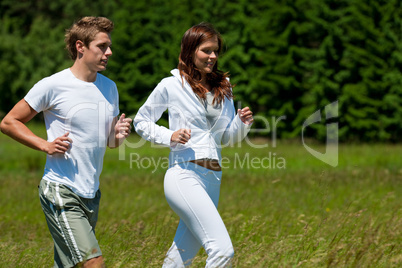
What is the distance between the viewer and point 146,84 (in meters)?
31.2

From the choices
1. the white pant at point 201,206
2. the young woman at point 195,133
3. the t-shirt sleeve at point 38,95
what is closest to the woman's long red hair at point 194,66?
the young woman at point 195,133

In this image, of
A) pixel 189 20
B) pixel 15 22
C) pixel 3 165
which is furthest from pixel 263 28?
pixel 15 22

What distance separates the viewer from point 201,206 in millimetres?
4270

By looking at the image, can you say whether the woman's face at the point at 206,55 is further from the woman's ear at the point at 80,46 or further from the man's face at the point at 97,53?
the woman's ear at the point at 80,46

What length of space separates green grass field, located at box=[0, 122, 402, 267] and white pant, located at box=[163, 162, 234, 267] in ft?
0.58

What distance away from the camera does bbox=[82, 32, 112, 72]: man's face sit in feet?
14.0

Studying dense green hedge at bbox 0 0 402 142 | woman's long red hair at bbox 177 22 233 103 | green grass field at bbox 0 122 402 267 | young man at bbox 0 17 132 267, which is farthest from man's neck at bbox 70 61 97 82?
dense green hedge at bbox 0 0 402 142

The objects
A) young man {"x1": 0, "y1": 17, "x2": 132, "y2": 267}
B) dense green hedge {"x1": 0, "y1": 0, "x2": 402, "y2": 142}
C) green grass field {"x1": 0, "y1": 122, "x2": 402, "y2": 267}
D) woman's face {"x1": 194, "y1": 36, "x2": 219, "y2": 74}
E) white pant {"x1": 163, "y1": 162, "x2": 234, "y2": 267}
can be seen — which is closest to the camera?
young man {"x1": 0, "y1": 17, "x2": 132, "y2": 267}

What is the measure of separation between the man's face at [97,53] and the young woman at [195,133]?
47cm

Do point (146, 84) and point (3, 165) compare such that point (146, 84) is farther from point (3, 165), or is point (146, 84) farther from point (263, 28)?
point (3, 165)

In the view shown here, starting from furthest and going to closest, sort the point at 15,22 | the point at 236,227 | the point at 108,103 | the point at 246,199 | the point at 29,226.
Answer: the point at 15,22, the point at 246,199, the point at 29,226, the point at 236,227, the point at 108,103

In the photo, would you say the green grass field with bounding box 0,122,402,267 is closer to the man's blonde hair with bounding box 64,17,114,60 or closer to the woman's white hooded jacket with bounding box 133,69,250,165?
the woman's white hooded jacket with bounding box 133,69,250,165

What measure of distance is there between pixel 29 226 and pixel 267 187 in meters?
4.99

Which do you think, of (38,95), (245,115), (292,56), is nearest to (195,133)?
(245,115)
